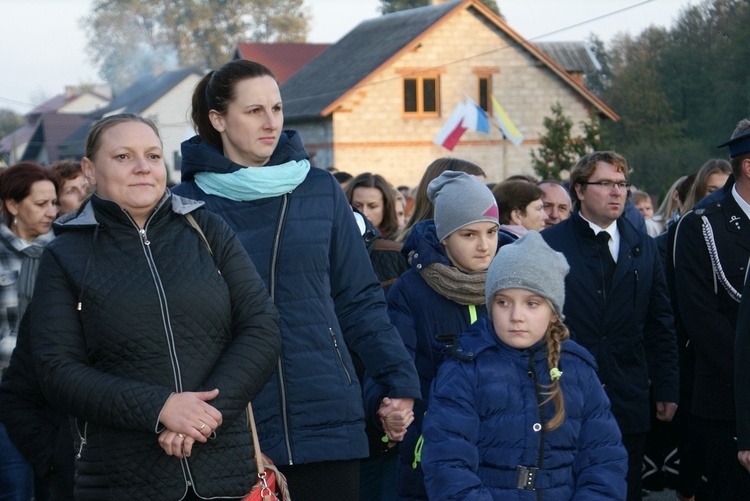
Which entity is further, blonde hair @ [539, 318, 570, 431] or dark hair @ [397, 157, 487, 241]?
dark hair @ [397, 157, 487, 241]

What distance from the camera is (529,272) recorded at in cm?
407

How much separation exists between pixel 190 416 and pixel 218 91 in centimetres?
141

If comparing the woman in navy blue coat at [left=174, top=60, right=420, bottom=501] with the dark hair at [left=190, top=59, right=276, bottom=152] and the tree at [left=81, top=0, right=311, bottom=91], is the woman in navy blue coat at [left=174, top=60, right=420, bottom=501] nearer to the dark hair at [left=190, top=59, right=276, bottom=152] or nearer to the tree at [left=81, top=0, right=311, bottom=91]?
the dark hair at [left=190, top=59, right=276, bottom=152]

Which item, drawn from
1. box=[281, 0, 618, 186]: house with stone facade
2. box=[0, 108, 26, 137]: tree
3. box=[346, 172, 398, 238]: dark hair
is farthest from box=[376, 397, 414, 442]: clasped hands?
box=[0, 108, 26, 137]: tree

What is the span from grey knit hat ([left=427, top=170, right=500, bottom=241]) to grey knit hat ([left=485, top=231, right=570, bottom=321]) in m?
0.55

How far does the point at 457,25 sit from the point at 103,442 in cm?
3720

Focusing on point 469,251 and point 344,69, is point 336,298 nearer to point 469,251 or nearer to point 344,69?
point 469,251

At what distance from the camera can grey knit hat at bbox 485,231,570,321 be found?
4.06 metres

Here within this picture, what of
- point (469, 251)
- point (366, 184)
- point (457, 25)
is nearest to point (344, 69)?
point (457, 25)

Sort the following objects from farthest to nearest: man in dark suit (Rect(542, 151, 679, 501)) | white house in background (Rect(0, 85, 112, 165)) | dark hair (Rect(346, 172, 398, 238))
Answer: white house in background (Rect(0, 85, 112, 165)), dark hair (Rect(346, 172, 398, 238)), man in dark suit (Rect(542, 151, 679, 501))

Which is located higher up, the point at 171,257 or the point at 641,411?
the point at 171,257

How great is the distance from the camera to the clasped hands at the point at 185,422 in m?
3.17

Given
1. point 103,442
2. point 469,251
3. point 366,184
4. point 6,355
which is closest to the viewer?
point 103,442

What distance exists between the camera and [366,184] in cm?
761
